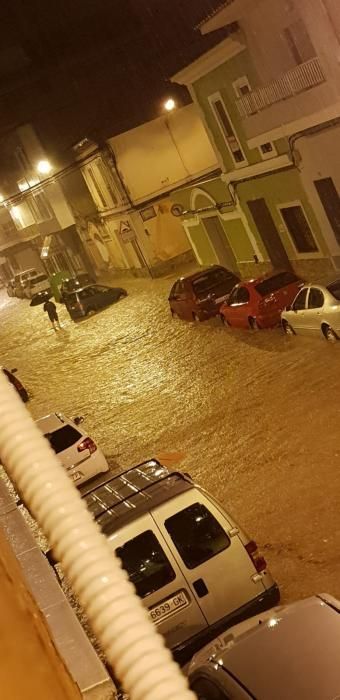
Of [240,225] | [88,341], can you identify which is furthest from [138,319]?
[240,225]

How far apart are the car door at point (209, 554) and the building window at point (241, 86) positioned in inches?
674

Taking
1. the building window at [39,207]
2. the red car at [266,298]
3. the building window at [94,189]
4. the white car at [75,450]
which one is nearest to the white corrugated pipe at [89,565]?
the white car at [75,450]

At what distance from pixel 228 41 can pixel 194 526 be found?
16.9 meters

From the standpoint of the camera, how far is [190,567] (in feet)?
26.0

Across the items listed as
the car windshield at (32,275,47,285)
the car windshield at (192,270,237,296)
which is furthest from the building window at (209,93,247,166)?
the car windshield at (32,275,47,285)

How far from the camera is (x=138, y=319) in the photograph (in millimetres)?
29547

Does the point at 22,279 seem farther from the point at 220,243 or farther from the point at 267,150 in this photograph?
the point at 267,150

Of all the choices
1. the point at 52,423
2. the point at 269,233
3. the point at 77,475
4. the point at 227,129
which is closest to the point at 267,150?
the point at 227,129

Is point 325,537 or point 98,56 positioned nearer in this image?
point 325,537

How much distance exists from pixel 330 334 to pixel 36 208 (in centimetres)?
3973

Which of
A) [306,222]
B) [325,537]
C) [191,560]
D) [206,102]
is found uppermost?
[206,102]

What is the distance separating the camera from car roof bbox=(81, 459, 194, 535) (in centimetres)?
814

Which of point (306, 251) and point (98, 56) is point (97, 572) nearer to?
point (306, 251)

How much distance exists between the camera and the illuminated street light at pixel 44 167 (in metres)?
46.4
